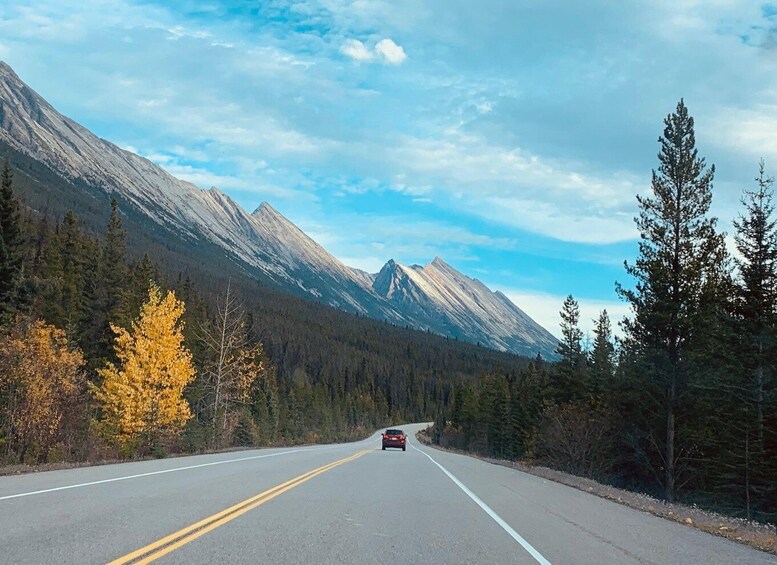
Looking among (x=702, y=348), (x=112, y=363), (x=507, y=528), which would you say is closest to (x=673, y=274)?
(x=702, y=348)

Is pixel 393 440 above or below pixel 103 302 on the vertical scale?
below

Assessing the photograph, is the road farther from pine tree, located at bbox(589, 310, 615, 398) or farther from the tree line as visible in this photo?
pine tree, located at bbox(589, 310, 615, 398)

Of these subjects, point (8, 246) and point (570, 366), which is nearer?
point (8, 246)

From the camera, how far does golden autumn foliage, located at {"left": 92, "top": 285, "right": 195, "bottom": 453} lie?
3031 centimetres

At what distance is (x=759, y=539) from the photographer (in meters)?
9.73

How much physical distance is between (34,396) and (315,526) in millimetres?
18053

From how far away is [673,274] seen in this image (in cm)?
2662

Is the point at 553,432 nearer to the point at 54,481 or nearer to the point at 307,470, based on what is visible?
the point at 307,470

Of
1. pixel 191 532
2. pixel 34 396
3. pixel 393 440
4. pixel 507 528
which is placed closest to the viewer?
pixel 191 532

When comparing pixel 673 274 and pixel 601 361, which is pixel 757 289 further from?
pixel 601 361

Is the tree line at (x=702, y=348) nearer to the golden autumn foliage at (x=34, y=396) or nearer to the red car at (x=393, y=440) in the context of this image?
the red car at (x=393, y=440)

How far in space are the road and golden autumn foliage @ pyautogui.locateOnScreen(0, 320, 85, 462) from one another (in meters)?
8.60

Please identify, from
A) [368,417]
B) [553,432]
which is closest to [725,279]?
[553,432]

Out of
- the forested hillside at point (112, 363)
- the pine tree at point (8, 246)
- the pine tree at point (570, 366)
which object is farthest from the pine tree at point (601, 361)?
the pine tree at point (8, 246)
